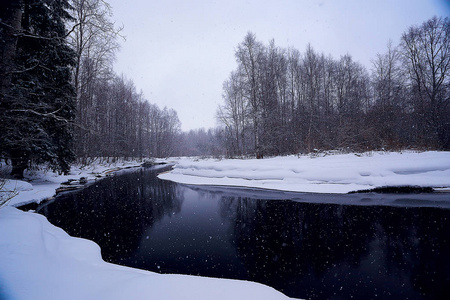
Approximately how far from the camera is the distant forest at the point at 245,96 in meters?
5.35

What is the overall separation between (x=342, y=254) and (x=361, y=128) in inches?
644

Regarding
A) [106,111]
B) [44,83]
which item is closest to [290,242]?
[44,83]

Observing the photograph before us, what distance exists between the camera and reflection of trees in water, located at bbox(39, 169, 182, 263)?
441 centimetres

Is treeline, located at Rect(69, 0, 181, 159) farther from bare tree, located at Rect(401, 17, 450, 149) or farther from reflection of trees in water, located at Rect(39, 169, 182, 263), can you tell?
bare tree, located at Rect(401, 17, 450, 149)

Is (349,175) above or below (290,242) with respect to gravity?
above

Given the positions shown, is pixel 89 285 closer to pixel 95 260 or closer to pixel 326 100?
pixel 95 260

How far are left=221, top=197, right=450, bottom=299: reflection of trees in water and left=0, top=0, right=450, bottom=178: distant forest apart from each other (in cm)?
512

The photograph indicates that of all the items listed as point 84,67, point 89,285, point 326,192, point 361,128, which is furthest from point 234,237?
point 84,67

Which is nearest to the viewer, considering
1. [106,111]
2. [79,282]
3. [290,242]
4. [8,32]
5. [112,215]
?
[79,282]

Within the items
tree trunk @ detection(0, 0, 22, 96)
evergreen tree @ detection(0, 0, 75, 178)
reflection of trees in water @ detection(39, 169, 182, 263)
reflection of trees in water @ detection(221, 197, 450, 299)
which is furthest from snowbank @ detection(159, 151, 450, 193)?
tree trunk @ detection(0, 0, 22, 96)

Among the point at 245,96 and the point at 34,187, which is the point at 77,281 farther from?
the point at 245,96

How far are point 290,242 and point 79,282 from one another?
410 cm

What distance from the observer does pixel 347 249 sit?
398 cm

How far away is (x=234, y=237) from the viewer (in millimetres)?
4707
